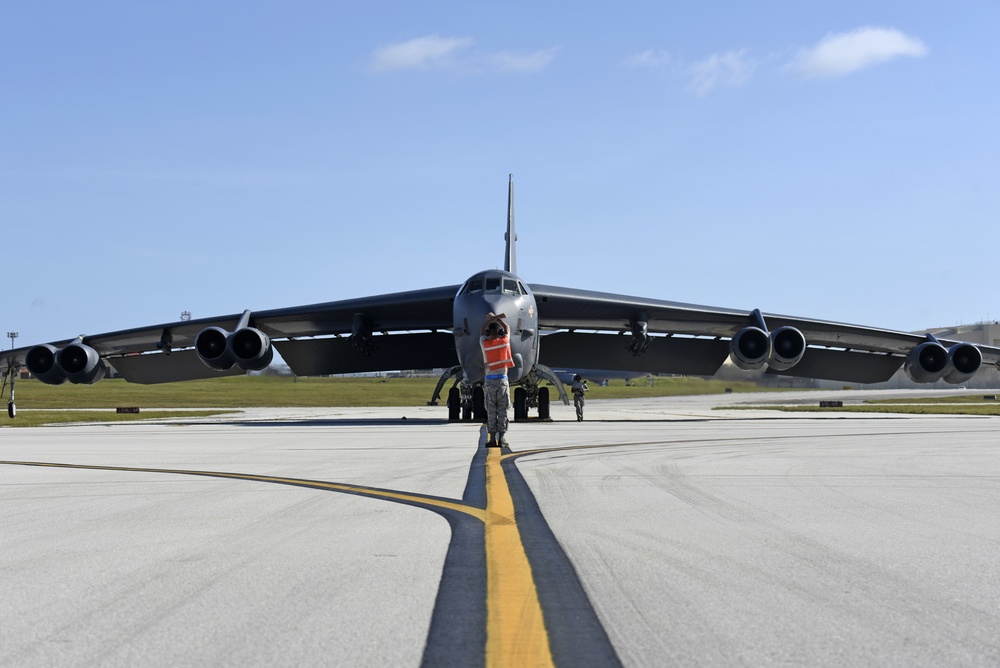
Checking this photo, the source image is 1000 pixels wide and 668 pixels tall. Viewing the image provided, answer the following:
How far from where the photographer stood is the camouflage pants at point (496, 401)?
12.7m

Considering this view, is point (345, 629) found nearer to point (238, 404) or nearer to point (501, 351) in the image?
point (501, 351)

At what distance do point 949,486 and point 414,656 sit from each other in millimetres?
6306

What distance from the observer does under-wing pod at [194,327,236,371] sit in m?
25.0

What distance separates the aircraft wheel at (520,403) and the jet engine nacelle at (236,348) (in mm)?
6960

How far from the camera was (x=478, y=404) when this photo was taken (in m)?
25.0

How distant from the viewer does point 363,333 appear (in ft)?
89.9

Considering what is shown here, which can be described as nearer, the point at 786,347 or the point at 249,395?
the point at 786,347

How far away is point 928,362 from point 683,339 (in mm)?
7304

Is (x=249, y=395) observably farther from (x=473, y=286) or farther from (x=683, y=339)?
(x=473, y=286)

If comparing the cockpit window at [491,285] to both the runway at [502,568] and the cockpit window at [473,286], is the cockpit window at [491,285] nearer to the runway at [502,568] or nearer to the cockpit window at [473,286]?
the cockpit window at [473,286]

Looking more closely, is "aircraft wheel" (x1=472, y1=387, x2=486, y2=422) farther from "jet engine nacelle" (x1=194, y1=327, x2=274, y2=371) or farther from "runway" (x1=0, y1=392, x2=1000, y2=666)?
"runway" (x1=0, y1=392, x2=1000, y2=666)

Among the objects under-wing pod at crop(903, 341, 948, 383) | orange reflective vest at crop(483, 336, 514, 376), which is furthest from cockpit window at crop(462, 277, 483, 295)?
under-wing pod at crop(903, 341, 948, 383)

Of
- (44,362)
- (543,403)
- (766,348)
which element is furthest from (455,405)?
(44,362)

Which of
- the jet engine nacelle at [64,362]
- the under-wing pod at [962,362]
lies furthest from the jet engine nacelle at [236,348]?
the under-wing pod at [962,362]
